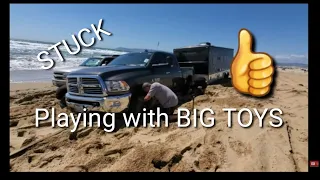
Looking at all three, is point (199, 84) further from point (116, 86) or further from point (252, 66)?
point (116, 86)

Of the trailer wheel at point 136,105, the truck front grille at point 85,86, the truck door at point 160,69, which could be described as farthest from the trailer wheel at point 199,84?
the truck front grille at point 85,86

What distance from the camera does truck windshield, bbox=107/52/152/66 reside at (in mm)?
5801

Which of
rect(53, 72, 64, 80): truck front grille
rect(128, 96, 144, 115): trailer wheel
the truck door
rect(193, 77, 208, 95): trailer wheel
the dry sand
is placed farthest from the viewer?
rect(53, 72, 64, 80): truck front grille

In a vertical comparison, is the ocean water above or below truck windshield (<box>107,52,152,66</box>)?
above

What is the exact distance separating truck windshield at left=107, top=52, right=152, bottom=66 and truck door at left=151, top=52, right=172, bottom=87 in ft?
0.67

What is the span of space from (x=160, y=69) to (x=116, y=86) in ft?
5.91

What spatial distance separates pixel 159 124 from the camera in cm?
467

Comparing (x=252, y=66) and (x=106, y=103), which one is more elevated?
(x=252, y=66)

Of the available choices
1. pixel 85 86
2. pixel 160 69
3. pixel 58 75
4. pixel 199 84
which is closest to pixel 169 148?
pixel 85 86

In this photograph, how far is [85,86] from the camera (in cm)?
471

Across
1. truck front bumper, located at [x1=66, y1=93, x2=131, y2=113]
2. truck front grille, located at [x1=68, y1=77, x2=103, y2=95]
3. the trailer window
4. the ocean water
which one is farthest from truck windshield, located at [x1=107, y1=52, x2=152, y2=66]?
the trailer window

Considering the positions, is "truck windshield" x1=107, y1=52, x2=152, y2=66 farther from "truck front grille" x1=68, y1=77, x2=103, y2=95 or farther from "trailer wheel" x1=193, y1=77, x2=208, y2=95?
"trailer wheel" x1=193, y1=77, x2=208, y2=95

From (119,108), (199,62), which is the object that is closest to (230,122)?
(119,108)

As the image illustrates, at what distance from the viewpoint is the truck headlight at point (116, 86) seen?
14.8 feet
